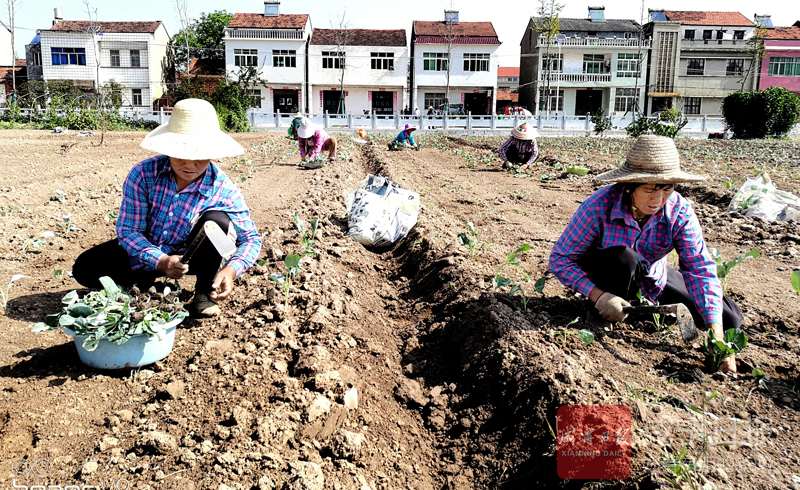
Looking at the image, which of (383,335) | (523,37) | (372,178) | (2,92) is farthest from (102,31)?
(383,335)

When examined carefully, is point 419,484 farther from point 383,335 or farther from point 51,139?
point 51,139

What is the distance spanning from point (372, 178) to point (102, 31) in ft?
136

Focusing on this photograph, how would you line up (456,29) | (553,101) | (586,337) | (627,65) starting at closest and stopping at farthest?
(586,337)
(456,29)
(553,101)
(627,65)

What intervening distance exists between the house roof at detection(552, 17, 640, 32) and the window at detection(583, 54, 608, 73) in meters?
2.69

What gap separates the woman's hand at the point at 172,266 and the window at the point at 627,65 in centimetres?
4657

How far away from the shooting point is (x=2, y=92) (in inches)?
1651

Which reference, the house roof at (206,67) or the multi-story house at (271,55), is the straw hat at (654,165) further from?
the house roof at (206,67)

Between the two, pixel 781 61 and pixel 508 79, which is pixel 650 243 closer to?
pixel 781 61

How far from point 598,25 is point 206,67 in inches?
1201

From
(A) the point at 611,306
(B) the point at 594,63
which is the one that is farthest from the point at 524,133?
(B) the point at 594,63

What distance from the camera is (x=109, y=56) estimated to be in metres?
40.5

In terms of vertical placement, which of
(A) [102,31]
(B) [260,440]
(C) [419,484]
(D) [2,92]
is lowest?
(C) [419,484]

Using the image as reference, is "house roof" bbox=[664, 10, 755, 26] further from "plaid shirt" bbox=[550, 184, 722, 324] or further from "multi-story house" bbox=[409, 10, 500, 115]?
"plaid shirt" bbox=[550, 184, 722, 324]

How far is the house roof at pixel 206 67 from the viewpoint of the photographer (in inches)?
1740
